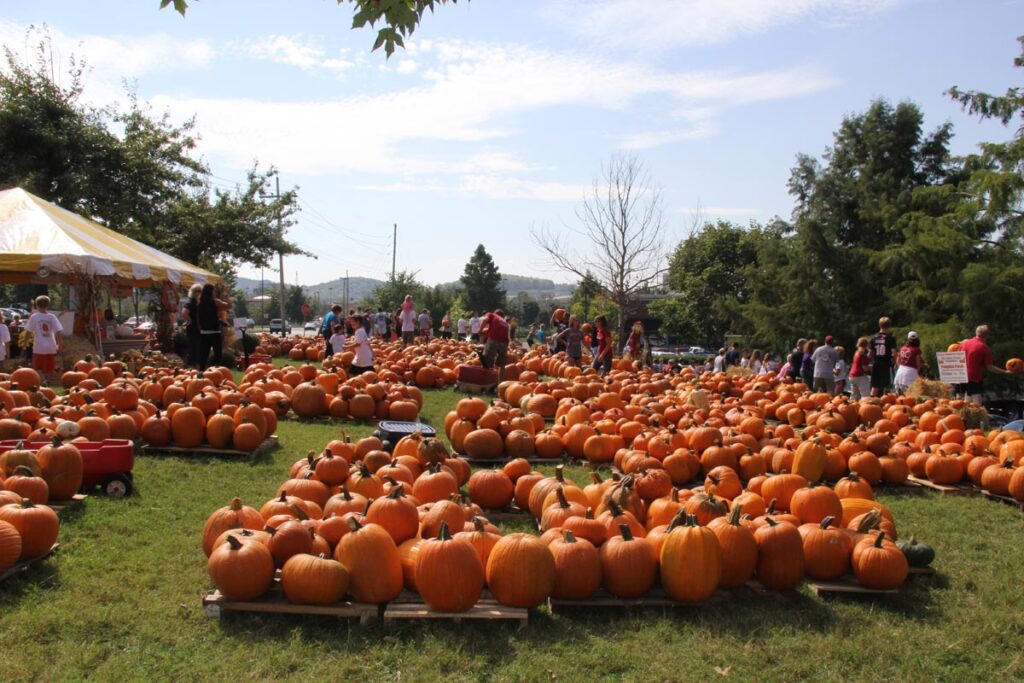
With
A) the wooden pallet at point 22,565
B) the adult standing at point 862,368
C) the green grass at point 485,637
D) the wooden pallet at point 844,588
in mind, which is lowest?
the green grass at point 485,637

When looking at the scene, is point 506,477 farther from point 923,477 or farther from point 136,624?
point 923,477

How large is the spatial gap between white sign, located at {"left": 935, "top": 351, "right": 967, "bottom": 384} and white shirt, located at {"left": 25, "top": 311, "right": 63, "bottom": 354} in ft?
49.2

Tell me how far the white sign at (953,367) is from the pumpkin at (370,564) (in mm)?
10851

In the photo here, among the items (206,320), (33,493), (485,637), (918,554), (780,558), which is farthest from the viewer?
(206,320)

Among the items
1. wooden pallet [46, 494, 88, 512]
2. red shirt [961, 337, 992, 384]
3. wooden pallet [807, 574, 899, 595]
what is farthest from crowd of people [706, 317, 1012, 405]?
wooden pallet [46, 494, 88, 512]

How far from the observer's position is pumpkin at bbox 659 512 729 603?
4598 millimetres

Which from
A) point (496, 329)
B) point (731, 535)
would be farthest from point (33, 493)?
point (496, 329)

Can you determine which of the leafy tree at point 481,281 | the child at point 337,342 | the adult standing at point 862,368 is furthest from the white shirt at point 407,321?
the leafy tree at point 481,281

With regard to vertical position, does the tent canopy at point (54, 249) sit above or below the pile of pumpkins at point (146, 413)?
above

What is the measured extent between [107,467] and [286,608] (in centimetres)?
321

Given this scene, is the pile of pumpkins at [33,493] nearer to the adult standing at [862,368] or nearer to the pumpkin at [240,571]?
the pumpkin at [240,571]

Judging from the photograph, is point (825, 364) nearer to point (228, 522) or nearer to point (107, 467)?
point (107, 467)

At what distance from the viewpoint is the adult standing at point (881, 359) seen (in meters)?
14.3

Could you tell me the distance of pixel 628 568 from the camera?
15.2 ft
